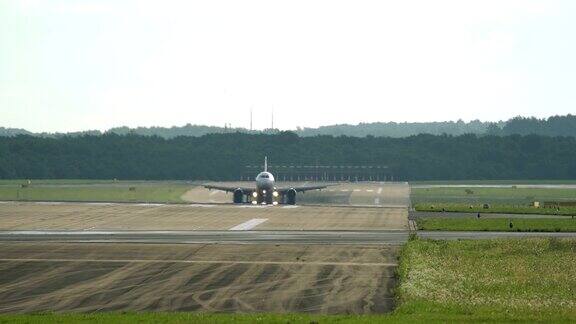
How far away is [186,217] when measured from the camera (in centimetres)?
9619

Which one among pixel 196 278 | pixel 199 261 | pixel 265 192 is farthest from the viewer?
pixel 265 192

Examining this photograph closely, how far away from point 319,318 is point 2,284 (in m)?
19.5

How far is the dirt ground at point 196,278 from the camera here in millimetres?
42031

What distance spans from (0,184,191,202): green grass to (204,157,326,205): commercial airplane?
30.7 feet

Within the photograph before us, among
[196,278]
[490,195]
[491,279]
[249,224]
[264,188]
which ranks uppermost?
[264,188]

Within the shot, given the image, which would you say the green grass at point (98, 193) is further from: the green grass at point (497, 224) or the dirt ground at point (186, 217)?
the green grass at point (497, 224)

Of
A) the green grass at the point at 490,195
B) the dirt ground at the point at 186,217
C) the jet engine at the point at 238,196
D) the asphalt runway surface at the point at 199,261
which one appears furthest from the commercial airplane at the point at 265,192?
the asphalt runway surface at the point at 199,261

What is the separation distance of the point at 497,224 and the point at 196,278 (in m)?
41.4

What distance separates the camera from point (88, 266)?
55.0 metres

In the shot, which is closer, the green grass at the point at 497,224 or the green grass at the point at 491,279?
the green grass at the point at 491,279

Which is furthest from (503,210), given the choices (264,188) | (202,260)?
(202,260)

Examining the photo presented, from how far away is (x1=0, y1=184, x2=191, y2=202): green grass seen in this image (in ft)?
434

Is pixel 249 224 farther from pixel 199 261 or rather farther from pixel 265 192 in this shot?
pixel 265 192

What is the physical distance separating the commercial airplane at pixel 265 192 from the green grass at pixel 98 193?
935cm
